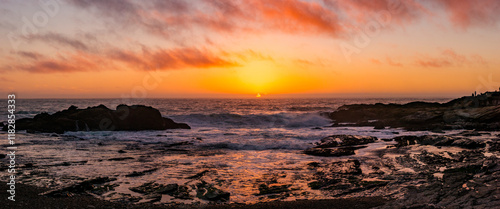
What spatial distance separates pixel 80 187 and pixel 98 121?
2461cm

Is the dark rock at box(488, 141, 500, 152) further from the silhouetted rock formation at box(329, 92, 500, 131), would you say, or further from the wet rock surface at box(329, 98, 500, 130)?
the silhouetted rock formation at box(329, 92, 500, 131)

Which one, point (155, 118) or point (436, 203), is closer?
point (436, 203)

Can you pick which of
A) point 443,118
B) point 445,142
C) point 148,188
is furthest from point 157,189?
point 443,118

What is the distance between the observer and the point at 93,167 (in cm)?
1375

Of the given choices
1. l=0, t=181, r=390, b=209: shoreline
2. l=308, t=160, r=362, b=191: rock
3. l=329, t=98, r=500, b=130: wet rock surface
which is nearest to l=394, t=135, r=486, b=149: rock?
l=308, t=160, r=362, b=191: rock

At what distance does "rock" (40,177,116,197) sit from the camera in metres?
9.07

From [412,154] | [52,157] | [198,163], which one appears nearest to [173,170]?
[198,163]

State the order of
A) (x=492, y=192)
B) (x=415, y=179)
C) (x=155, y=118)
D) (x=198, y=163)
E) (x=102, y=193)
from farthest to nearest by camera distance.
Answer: (x=155, y=118), (x=198, y=163), (x=415, y=179), (x=102, y=193), (x=492, y=192)

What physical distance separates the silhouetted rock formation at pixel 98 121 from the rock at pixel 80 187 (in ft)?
72.1

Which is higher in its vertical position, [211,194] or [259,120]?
[211,194]

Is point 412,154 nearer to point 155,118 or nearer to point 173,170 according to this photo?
point 173,170

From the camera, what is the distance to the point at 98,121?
32.3 metres

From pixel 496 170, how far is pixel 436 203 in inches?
147

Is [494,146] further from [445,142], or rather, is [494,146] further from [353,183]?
[353,183]
